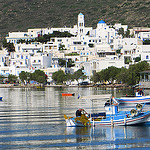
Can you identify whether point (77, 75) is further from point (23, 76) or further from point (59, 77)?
point (23, 76)

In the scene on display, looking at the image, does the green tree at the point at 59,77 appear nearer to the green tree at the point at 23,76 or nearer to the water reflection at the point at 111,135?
the green tree at the point at 23,76

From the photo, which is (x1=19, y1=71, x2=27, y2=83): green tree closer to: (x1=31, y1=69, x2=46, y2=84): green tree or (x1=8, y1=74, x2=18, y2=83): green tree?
(x1=31, y1=69, x2=46, y2=84): green tree

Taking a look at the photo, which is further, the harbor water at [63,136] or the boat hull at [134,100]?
the boat hull at [134,100]

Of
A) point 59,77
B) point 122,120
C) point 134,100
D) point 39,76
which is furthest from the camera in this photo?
point 39,76

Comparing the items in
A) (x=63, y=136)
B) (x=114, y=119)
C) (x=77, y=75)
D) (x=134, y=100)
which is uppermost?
(x=77, y=75)

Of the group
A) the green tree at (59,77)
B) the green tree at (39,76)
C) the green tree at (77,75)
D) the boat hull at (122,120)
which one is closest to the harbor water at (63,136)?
the boat hull at (122,120)

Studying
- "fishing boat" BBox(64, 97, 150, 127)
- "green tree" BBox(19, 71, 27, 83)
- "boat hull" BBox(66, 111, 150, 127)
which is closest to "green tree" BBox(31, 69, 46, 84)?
"green tree" BBox(19, 71, 27, 83)

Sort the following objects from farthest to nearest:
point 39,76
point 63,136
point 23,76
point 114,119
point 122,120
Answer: point 23,76 < point 39,76 < point 114,119 < point 122,120 < point 63,136

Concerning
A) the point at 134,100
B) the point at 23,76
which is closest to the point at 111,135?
the point at 134,100

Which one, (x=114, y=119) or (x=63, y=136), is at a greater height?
(x=114, y=119)

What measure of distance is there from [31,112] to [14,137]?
832 inches

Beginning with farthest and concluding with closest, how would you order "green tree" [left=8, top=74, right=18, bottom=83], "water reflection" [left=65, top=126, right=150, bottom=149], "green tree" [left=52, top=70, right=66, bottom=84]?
"green tree" [left=8, top=74, right=18, bottom=83] → "green tree" [left=52, top=70, right=66, bottom=84] → "water reflection" [left=65, top=126, right=150, bottom=149]

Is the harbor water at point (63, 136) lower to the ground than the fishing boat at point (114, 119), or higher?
lower

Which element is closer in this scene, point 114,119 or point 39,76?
point 114,119
